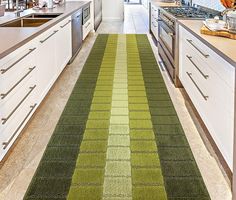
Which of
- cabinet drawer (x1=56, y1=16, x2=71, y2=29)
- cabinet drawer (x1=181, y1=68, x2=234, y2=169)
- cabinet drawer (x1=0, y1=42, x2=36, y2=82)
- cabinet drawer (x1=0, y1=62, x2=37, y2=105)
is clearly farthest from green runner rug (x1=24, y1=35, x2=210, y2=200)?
cabinet drawer (x1=56, y1=16, x2=71, y2=29)

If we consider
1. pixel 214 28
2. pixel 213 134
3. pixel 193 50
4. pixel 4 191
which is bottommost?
pixel 4 191

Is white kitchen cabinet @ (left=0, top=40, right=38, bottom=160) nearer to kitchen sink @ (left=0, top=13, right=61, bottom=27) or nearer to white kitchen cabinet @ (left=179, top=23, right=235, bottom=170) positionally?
kitchen sink @ (left=0, top=13, right=61, bottom=27)

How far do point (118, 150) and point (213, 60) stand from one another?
0.95m

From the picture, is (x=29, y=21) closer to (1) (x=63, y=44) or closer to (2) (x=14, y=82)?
(1) (x=63, y=44)

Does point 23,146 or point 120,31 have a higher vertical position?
point 120,31

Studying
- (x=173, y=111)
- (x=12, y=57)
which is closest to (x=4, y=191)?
(x=12, y=57)

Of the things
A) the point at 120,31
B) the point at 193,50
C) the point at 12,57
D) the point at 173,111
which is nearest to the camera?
the point at 12,57

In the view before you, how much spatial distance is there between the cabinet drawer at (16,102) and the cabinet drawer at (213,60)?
4.59 feet

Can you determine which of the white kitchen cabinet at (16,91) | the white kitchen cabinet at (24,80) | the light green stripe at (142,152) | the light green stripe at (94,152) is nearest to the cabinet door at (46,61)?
the white kitchen cabinet at (24,80)

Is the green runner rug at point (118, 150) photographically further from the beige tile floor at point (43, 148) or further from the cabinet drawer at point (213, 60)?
the cabinet drawer at point (213, 60)

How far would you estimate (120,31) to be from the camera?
9.55 metres

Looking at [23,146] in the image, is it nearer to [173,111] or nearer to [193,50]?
[173,111]

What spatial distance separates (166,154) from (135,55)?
155 inches

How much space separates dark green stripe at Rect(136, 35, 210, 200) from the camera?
208 cm
